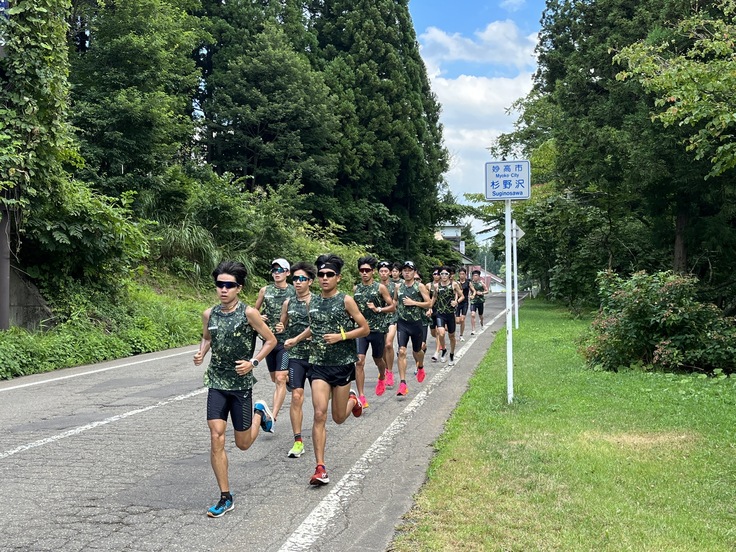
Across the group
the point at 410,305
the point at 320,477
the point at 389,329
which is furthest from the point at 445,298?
the point at 320,477

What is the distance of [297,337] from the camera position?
6.59 m

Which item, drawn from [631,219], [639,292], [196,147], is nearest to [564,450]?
[639,292]

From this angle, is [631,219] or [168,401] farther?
[631,219]

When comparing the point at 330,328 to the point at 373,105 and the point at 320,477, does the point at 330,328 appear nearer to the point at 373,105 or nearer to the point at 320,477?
the point at 320,477

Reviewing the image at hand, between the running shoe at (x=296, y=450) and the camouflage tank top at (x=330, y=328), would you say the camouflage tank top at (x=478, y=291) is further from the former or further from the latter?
the camouflage tank top at (x=330, y=328)

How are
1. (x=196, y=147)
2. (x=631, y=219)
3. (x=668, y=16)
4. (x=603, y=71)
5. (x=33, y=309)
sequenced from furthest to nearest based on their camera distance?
(x=196, y=147) → (x=631, y=219) → (x=603, y=71) → (x=668, y=16) → (x=33, y=309)

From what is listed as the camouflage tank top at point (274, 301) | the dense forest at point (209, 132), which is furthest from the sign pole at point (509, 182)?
the dense forest at point (209, 132)

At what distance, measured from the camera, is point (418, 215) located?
1848 inches

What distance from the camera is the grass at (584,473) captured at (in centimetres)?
426

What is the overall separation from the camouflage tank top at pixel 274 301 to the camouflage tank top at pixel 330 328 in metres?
1.84

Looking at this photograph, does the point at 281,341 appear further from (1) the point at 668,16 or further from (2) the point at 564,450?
(1) the point at 668,16

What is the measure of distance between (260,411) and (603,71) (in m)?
19.3

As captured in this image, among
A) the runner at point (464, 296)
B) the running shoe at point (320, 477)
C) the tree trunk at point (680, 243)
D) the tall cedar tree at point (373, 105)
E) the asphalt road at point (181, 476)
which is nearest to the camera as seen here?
the asphalt road at point (181, 476)

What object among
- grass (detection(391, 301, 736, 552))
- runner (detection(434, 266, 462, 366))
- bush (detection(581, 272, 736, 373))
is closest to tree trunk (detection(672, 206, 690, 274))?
bush (detection(581, 272, 736, 373))
